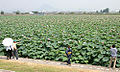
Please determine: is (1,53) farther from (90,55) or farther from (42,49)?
(90,55)

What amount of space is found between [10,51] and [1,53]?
88.7 inches

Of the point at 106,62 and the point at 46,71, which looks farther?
the point at 106,62

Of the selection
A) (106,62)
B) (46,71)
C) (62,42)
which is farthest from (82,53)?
(46,71)

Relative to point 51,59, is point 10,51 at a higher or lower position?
higher

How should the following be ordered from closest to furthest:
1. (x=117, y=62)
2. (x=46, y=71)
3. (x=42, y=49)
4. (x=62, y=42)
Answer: (x=46, y=71) → (x=117, y=62) → (x=42, y=49) → (x=62, y=42)

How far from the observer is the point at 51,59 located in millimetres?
10148

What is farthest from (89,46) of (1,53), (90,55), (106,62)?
(1,53)

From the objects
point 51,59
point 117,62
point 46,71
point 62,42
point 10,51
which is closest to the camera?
point 46,71

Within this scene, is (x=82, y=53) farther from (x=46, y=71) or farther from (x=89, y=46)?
(x=46, y=71)

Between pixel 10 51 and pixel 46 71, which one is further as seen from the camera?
pixel 10 51

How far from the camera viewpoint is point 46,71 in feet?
22.6

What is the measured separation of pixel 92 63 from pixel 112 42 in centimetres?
266

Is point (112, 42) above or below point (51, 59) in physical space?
above

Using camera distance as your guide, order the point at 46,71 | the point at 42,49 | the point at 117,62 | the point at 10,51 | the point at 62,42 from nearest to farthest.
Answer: the point at 46,71
the point at 117,62
the point at 10,51
the point at 42,49
the point at 62,42
